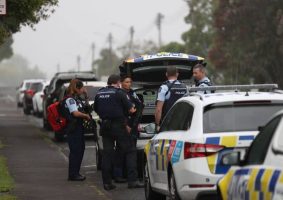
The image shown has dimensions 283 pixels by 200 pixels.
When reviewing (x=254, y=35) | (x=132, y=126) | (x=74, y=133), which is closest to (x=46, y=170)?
(x=74, y=133)

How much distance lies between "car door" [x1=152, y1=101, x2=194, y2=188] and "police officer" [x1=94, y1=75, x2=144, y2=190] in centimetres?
194

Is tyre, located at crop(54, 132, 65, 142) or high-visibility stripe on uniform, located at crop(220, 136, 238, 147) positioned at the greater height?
high-visibility stripe on uniform, located at crop(220, 136, 238, 147)

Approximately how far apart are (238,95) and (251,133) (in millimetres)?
735

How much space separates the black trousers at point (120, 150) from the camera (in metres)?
14.0

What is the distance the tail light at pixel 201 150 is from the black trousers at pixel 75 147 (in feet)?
18.6

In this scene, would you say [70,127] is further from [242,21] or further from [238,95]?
[242,21]

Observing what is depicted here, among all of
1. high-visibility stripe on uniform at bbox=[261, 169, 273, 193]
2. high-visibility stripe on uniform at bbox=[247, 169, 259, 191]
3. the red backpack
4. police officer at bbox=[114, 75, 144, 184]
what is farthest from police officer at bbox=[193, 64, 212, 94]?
high-visibility stripe on uniform at bbox=[261, 169, 273, 193]

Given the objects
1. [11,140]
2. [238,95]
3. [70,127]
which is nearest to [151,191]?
[238,95]

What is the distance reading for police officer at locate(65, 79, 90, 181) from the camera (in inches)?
605

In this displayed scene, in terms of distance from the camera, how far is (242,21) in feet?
175

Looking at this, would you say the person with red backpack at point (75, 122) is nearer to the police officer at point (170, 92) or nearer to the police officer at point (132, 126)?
the police officer at point (132, 126)

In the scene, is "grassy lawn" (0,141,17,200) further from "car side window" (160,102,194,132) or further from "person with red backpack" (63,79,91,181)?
"car side window" (160,102,194,132)

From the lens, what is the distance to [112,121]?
14039 mm

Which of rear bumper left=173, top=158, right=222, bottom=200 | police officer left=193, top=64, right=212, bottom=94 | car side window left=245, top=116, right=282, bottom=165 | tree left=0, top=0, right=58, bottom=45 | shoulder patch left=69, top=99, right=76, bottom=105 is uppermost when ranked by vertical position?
tree left=0, top=0, right=58, bottom=45
